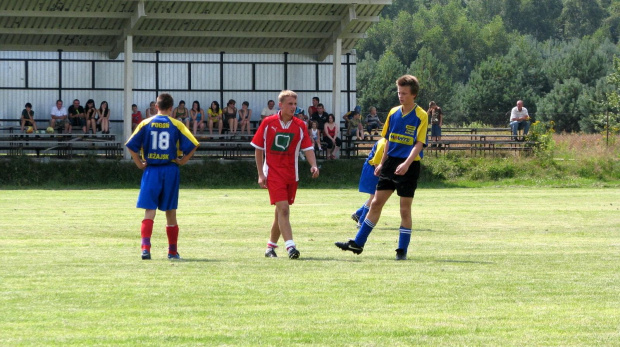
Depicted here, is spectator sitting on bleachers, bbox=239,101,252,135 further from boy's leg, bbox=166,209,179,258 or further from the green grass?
boy's leg, bbox=166,209,179,258

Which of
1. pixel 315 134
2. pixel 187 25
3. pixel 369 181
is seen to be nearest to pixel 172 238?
pixel 369 181

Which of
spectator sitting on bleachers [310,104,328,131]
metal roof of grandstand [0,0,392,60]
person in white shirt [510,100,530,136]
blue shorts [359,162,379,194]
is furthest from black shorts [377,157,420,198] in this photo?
person in white shirt [510,100,530,136]

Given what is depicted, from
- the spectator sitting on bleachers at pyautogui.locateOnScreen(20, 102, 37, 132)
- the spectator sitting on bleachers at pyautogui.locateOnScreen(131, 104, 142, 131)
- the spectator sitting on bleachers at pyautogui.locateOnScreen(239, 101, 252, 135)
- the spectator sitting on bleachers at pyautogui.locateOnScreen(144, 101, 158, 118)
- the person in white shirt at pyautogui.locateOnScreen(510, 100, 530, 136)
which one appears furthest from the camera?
the person in white shirt at pyautogui.locateOnScreen(510, 100, 530, 136)

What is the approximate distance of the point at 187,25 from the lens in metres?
33.3

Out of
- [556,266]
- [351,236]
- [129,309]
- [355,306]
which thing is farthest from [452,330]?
[351,236]

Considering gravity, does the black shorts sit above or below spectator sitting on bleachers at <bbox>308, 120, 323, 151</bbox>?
below

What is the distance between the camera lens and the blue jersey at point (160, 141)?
10648 mm

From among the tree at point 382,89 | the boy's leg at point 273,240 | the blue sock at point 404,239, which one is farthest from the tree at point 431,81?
the blue sock at point 404,239

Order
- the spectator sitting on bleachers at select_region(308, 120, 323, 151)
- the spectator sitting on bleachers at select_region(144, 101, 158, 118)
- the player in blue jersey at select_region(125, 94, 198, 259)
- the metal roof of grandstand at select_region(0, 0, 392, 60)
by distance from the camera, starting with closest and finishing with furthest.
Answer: the player in blue jersey at select_region(125, 94, 198, 259)
the metal roof of grandstand at select_region(0, 0, 392, 60)
the spectator sitting on bleachers at select_region(308, 120, 323, 151)
the spectator sitting on bleachers at select_region(144, 101, 158, 118)

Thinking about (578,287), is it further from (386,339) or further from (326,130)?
(326,130)

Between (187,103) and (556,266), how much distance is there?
2744 cm

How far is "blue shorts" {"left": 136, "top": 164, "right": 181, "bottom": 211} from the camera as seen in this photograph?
10.6 metres

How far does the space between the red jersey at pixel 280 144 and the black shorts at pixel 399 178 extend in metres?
0.90

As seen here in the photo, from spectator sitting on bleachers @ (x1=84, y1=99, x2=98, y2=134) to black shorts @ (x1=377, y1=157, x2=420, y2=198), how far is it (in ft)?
75.6
